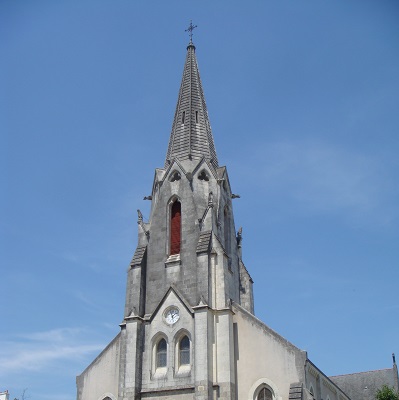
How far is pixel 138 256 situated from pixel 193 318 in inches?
232

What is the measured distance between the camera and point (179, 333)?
32406mm

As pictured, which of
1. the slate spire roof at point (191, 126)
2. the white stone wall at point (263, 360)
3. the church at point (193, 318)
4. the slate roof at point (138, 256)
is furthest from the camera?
the slate spire roof at point (191, 126)

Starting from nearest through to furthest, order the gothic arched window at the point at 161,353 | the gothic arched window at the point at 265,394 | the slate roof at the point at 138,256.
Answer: the gothic arched window at the point at 265,394
the gothic arched window at the point at 161,353
the slate roof at the point at 138,256

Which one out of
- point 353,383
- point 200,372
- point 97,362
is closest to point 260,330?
point 200,372

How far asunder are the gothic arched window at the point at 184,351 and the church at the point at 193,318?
6 cm

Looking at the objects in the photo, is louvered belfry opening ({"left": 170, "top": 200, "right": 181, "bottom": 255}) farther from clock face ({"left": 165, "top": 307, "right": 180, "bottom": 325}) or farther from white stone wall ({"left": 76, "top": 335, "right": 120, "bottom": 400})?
white stone wall ({"left": 76, "top": 335, "right": 120, "bottom": 400})

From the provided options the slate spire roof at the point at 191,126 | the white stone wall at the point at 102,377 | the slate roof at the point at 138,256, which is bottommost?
the white stone wall at the point at 102,377

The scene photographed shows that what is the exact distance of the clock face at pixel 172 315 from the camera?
3291 centimetres

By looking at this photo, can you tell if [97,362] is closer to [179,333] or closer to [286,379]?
[179,333]

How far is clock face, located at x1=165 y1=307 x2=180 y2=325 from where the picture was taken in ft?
108

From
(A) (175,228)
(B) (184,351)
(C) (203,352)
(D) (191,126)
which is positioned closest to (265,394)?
(C) (203,352)

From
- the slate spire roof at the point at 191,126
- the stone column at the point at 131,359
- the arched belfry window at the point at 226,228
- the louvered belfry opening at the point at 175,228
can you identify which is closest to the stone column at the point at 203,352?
the stone column at the point at 131,359

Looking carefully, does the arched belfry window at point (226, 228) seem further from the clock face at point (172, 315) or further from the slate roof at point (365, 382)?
the slate roof at point (365, 382)

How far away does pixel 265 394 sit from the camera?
100 ft
